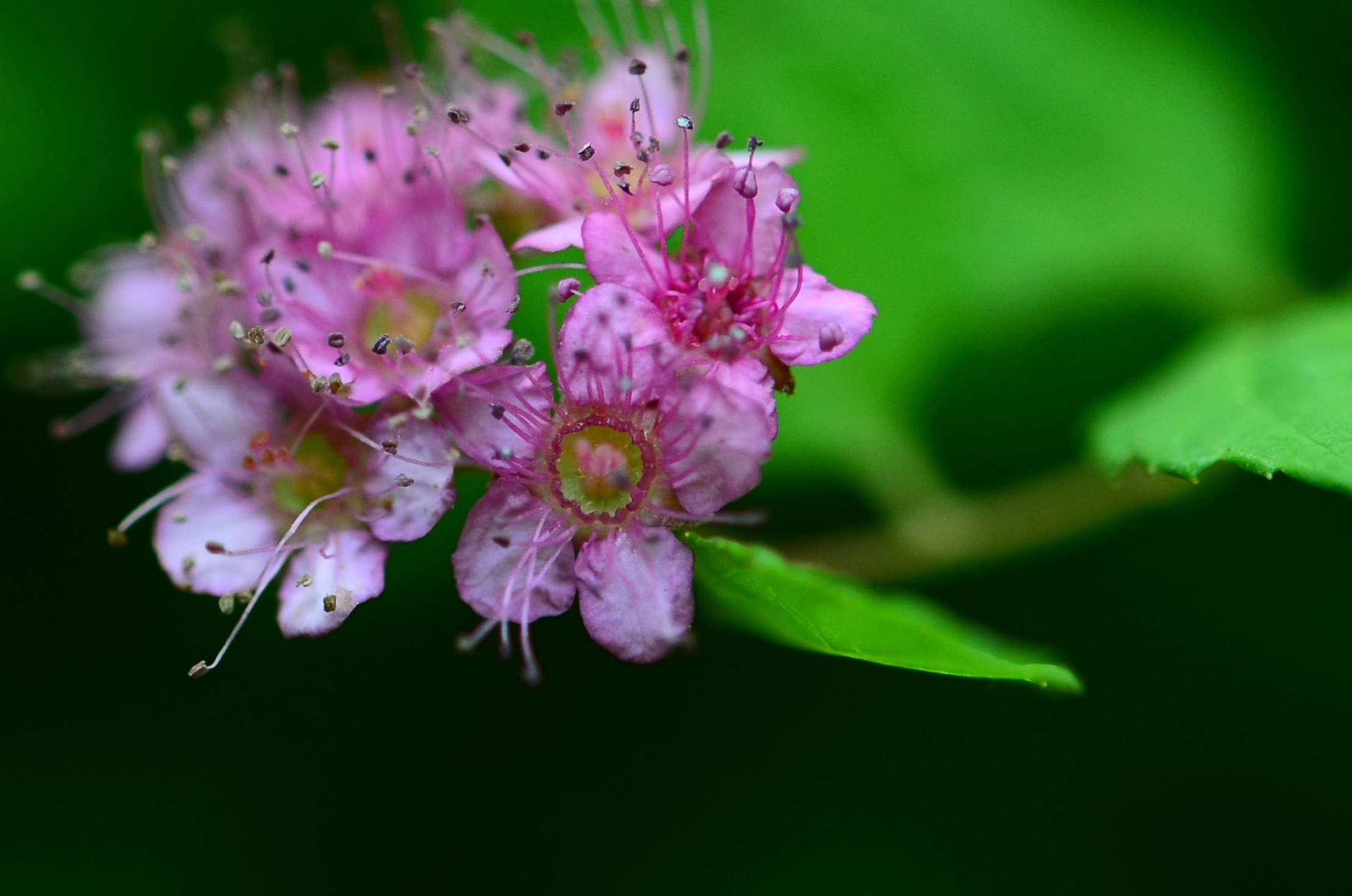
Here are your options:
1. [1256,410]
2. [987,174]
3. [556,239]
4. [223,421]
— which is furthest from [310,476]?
[987,174]

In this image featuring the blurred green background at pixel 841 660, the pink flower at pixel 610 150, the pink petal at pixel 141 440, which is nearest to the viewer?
the pink flower at pixel 610 150

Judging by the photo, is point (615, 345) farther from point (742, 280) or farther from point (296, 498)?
point (296, 498)

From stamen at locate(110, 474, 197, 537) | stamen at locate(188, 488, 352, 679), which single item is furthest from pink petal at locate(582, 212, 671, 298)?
stamen at locate(110, 474, 197, 537)

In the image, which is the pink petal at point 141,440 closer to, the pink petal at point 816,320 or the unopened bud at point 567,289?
the unopened bud at point 567,289

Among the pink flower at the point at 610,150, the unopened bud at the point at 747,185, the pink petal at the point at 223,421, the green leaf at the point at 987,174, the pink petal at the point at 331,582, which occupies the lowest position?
the pink petal at the point at 331,582

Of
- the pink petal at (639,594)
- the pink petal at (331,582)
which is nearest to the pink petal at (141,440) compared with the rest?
the pink petal at (331,582)

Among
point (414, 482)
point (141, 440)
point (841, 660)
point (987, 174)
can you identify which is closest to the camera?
point (414, 482)

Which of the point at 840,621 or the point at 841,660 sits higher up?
the point at 841,660
